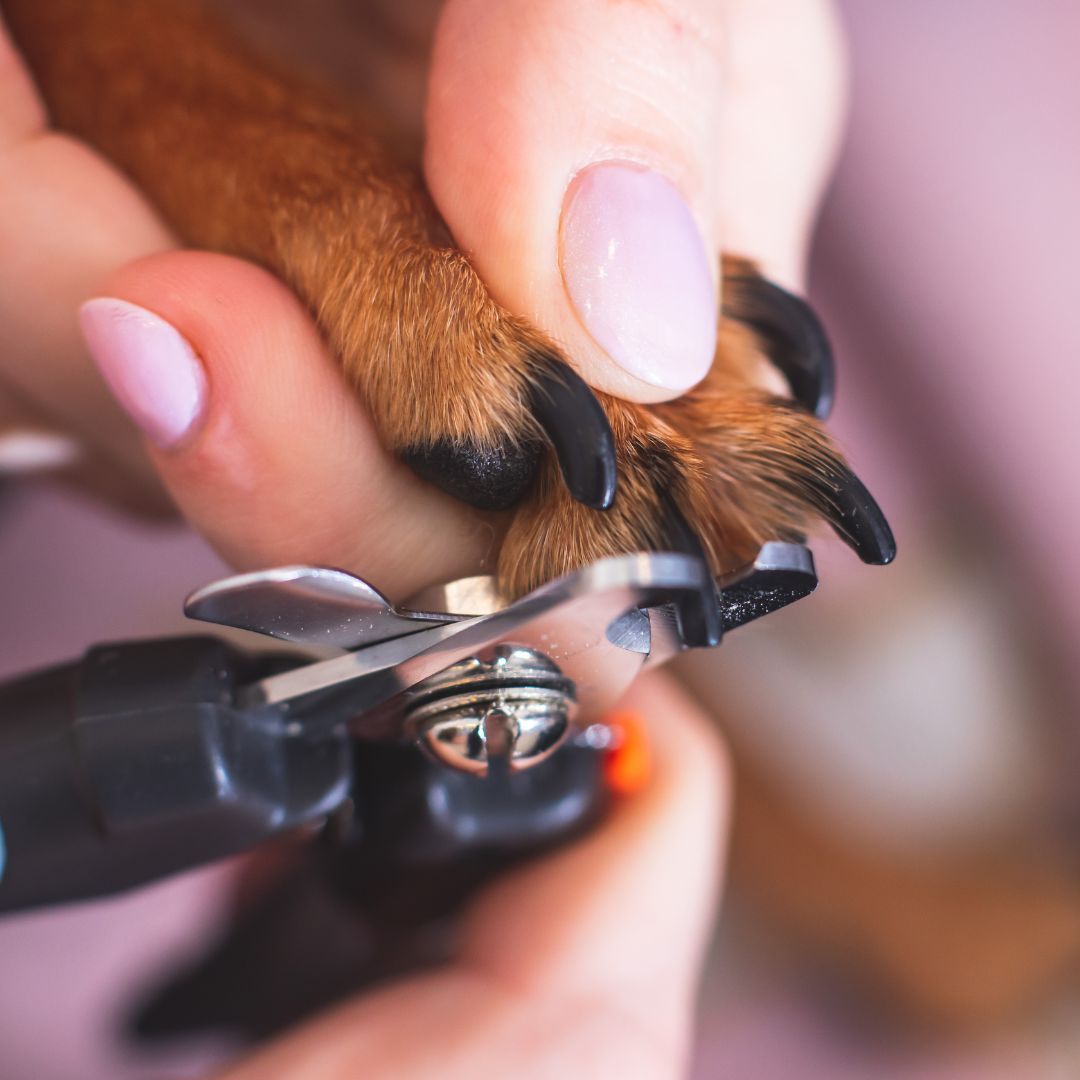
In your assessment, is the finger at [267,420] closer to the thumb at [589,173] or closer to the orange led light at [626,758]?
the thumb at [589,173]

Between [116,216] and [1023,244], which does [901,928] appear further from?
[116,216]

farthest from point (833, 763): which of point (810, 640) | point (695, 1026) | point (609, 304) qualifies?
point (609, 304)

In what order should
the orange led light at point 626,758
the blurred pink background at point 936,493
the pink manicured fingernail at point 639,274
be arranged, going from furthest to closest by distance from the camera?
the blurred pink background at point 936,493 < the orange led light at point 626,758 < the pink manicured fingernail at point 639,274

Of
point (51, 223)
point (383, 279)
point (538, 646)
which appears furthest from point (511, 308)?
point (51, 223)

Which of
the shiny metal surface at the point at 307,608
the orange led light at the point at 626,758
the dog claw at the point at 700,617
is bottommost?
the orange led light at the point at 626,758

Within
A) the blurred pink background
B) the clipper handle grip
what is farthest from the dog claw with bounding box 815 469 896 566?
the blurred pink background

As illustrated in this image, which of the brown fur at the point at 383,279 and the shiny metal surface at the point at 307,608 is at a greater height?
the brown fur at the point at 383,279

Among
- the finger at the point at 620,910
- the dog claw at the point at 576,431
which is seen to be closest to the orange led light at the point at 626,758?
the finger at the point at 620,910

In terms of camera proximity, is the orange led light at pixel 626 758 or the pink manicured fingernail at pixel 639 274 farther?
the orange led light at pixel 626 758

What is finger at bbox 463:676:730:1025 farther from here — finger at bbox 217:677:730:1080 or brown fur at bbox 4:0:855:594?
brown fur at bbox 4:0:855:594
